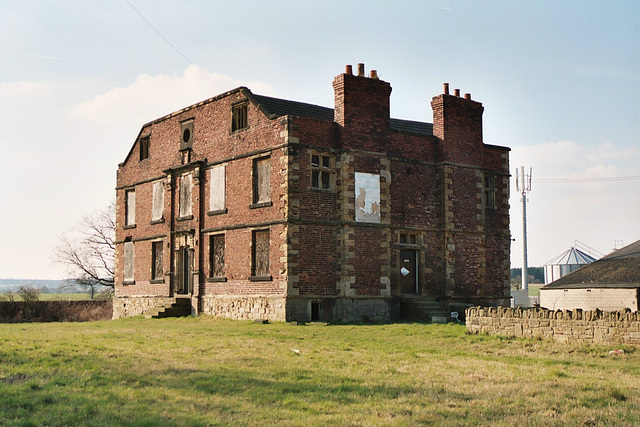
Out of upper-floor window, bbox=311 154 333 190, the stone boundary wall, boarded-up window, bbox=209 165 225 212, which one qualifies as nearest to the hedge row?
boarded-up window, bbox=209 165 225 212

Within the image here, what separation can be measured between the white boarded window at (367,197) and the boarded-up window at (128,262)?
15.0 meters

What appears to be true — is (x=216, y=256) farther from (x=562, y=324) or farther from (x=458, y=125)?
(x=562, y=324)

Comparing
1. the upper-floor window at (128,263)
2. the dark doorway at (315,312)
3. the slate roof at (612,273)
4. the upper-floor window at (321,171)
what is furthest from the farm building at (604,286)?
the upper-floor window at (128,263)

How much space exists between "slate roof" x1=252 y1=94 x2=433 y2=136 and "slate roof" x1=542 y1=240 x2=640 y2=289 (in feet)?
37.8

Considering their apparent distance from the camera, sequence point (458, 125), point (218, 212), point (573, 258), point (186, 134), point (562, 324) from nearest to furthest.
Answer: point (562, 324) → point (218, 212) → point (458, 125) → point (186, 134) → point (573, 258)

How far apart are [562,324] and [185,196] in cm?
1982

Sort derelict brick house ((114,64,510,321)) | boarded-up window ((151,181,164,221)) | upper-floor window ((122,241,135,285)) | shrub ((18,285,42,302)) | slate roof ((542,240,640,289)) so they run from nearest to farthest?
derelict brick house ((114,64,510,321))
slate roof ((542,240,640,289))
boarded-up window ((151,181,164,221))
upper-floor window ((122,241,135,285))
shrub ((18,285,42,302))

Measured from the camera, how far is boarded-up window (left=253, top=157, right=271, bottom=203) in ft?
87.9

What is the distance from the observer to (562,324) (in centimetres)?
1684

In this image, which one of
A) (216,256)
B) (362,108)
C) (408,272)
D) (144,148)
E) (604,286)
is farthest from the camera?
(144,148)

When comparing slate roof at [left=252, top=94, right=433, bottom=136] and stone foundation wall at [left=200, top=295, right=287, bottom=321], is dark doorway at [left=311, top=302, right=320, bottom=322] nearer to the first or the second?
stone foundation wall at [left=200, top=295, right=287, bottom=321]

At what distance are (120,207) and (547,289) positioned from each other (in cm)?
2453

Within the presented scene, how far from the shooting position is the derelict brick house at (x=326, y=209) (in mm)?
25938

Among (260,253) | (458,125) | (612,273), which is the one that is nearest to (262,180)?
(260,253)
